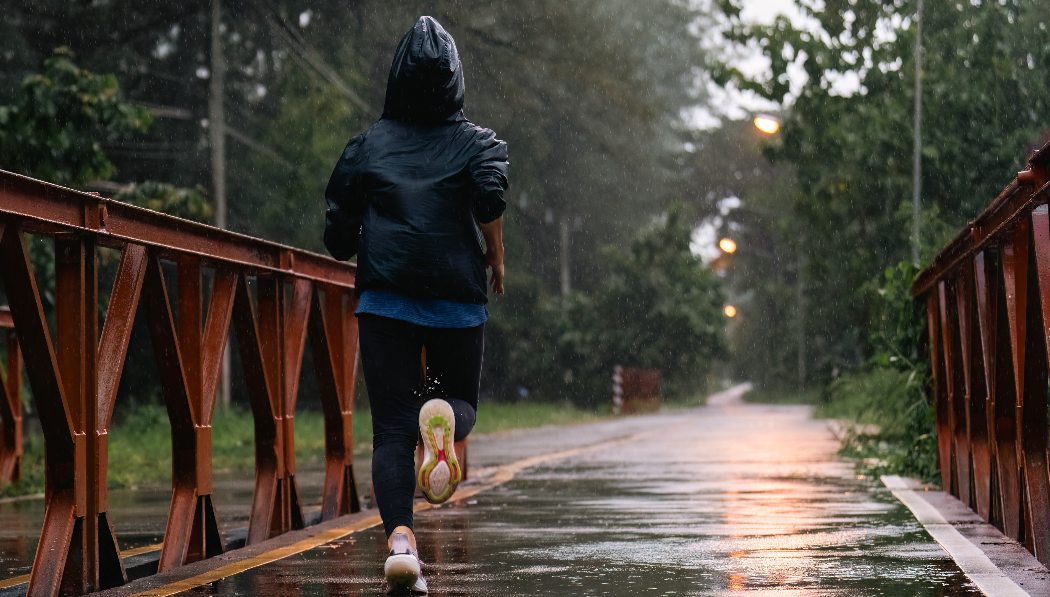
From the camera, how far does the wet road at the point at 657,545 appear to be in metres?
5.44

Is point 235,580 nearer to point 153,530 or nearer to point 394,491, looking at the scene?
point 394,491

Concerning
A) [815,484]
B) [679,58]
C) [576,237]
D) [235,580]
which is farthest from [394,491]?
[679,58]

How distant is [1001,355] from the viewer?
6867mm

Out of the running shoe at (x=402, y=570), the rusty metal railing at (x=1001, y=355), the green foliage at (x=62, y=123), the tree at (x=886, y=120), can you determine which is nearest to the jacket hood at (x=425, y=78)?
the running shoe at (x=402, y=570)

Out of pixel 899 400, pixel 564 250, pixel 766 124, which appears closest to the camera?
pixel 899 400

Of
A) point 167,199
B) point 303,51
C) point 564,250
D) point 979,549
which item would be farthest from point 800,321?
point 979,549

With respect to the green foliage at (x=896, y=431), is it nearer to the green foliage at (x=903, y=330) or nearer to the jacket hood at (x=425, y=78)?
the green foliage at (x=903, y=330)

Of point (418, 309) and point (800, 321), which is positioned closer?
point (418, 309)

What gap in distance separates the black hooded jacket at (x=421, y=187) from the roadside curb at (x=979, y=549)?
1.88 metres

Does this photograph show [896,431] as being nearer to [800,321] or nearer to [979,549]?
[979,549]

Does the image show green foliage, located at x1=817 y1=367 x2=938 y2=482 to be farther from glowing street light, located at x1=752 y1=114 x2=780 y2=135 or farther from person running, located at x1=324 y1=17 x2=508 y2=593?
glowing street light, located at x1=752 y1=114 x2=780 y2=135

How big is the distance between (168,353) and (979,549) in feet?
10.1

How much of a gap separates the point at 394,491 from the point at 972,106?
23.0 meters

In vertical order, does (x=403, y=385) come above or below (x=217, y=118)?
below
